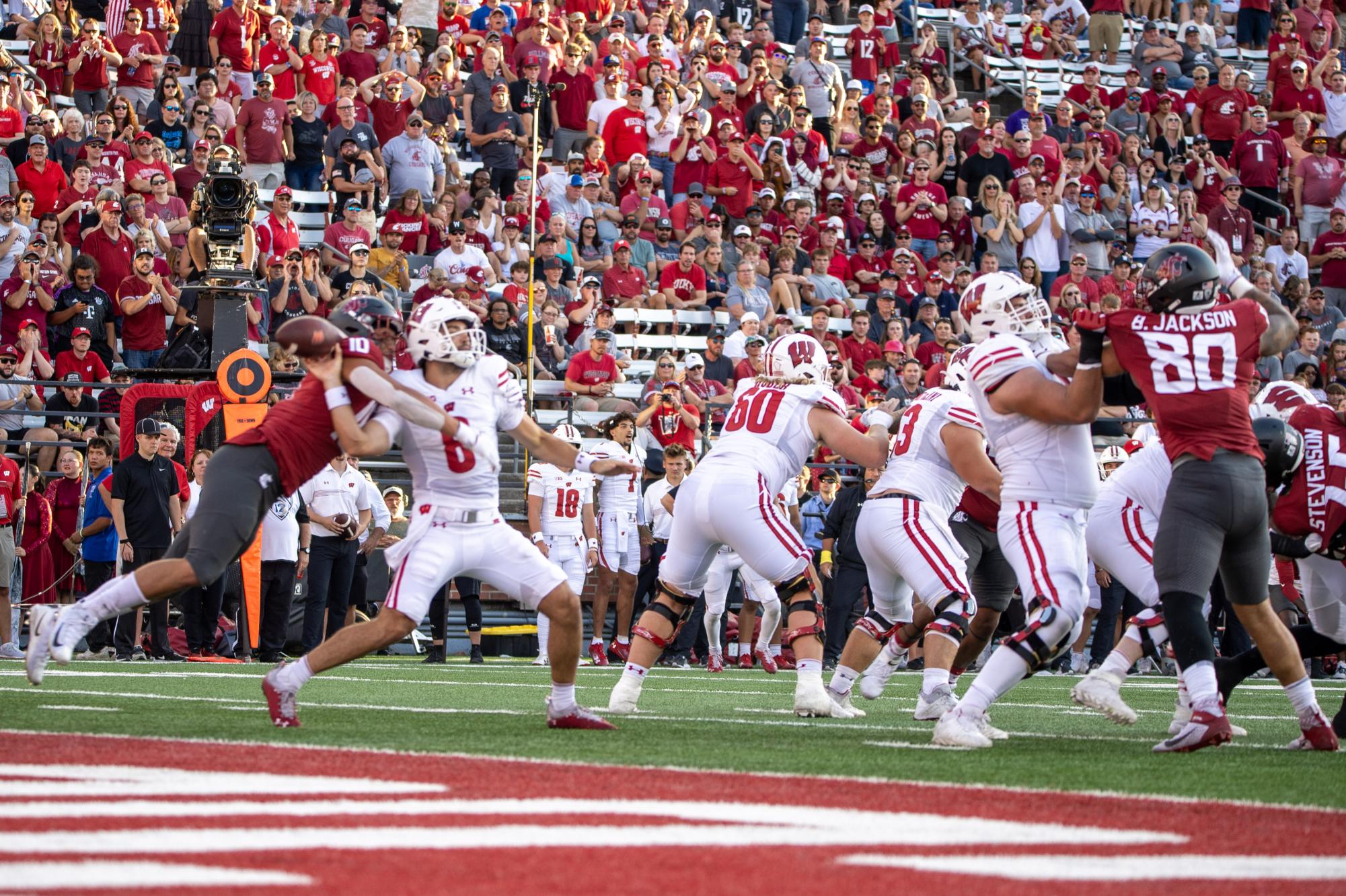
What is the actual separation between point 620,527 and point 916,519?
7.29 metres

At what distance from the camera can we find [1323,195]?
23312 millimetres

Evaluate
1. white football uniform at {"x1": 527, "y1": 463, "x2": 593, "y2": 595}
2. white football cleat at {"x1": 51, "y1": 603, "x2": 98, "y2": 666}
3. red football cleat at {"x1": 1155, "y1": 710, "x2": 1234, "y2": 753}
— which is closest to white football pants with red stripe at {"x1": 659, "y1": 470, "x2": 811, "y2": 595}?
red football cleat at {"x1": 1155, "y1": 710, "x2": 1234, "y2": 753}

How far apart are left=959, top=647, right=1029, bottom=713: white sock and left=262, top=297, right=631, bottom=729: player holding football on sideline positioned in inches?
59.6

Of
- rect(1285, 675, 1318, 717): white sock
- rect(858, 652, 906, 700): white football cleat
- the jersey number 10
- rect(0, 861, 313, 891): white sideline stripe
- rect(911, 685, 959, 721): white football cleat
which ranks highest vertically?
the jersey number 10

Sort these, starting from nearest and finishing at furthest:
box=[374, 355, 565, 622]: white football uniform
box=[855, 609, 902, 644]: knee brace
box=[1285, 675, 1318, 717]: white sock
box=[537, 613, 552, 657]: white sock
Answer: box=[1285, 675, 1318, 717]: white sock
box=[374, 355, 565, 622]: white football uniform
box=[855, 609, 902, 644]: knee brace
box=[537, 613, 552, 657]: white sock

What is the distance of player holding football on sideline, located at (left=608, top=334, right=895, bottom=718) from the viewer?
321 inches

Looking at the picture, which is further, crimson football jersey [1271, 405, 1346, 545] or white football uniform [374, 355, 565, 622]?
crimson football jersey [1271, 405, 1346, 545]

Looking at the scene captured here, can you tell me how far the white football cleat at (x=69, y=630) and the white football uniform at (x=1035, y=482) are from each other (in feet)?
11.7

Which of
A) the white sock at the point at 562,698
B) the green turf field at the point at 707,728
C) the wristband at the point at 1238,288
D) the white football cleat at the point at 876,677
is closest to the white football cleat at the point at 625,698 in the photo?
the green turf field at the point at 707,728

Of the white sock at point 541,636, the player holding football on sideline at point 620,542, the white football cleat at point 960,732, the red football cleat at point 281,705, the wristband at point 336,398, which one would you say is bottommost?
the white sock at point 541,636

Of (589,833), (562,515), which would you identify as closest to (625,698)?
(589,833)

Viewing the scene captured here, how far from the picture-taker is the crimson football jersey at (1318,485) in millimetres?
7703

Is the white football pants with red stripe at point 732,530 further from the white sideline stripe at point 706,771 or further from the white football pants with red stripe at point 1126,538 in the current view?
the white sideline stripe at point 706,771

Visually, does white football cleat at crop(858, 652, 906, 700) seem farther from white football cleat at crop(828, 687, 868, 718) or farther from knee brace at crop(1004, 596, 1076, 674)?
knee brace at crop(1004, 596, 1076, 674)
